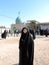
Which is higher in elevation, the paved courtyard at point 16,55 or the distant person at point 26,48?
the distant person at point 26,48

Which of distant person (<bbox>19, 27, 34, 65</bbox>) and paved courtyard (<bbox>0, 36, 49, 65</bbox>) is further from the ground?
distant person (<bbox>19, 27, 34, 65</bbox>)

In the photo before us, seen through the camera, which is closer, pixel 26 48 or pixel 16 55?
→ pixel 26 48

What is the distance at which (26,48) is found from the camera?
23.6ft

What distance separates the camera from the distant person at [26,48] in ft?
23.1

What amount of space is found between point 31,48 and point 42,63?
2.36m

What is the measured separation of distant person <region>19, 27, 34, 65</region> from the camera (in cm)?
704

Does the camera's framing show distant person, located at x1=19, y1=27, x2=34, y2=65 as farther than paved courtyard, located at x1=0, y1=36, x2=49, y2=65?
No

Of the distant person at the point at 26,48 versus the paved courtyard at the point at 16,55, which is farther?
the paved courtyard at the point at 16,55

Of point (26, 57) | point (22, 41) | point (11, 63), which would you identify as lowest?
point (11, 63)

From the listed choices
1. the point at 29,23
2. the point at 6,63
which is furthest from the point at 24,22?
the point at 6,63

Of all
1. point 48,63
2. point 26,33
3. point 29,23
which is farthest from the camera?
point 29,23

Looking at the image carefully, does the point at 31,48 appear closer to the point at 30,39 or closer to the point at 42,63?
the point at 30,39

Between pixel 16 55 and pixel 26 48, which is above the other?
pixel 26 48

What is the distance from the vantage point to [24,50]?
24.0 ft
